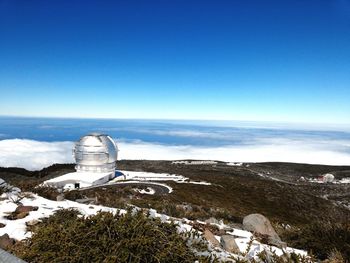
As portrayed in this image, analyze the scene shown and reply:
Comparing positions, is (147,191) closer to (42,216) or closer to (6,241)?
(42,216)

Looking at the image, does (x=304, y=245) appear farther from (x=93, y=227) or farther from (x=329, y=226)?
(x=93, y=227)

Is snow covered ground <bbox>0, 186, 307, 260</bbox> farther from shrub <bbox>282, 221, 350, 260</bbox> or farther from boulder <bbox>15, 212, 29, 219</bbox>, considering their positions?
shrub <bbox>282, 221, 350, 260</bbox>

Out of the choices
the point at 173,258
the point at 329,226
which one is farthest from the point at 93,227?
the point at 329,226

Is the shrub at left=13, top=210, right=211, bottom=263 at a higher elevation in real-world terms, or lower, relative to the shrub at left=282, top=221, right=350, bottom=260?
higher

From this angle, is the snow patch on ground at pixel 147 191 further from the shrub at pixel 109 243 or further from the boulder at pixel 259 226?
the shrub at pixel 109 243

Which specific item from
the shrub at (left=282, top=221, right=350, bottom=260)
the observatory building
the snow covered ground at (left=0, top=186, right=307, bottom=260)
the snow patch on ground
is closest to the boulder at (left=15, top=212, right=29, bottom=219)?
the snow covered ground at (left=0, top=186, right=307, bottom=260)

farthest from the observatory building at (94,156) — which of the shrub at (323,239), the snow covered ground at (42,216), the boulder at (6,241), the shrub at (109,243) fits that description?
the shrub at (109,243)
